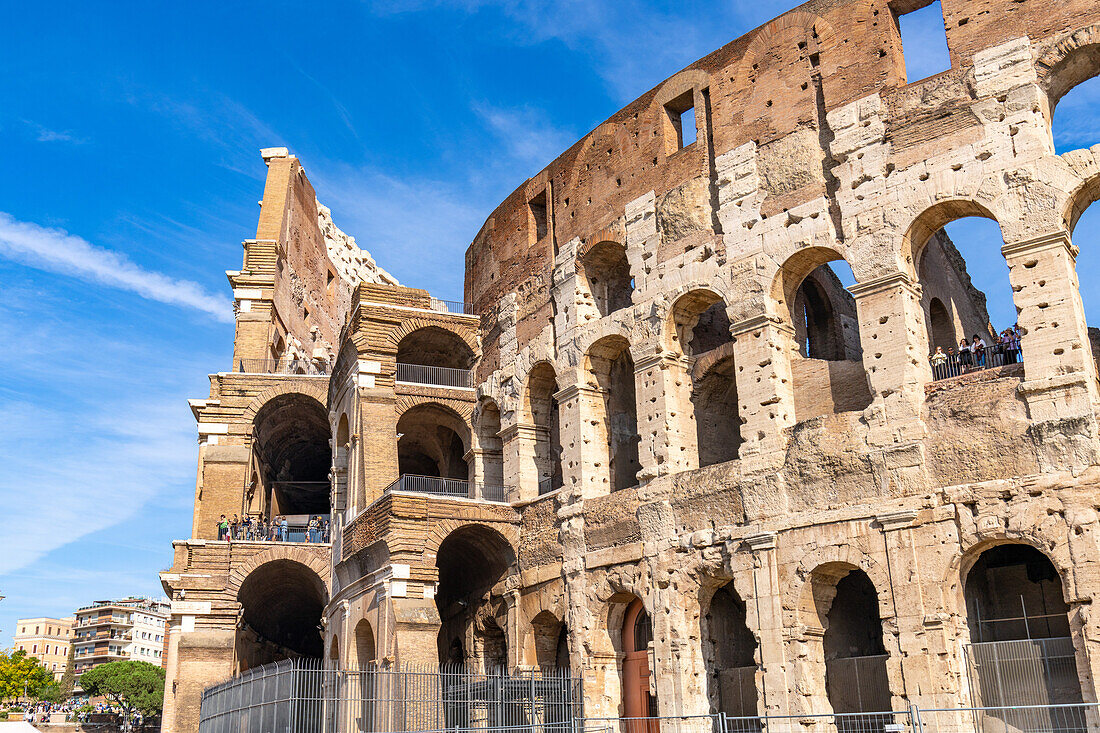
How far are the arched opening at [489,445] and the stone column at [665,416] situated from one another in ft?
17.6

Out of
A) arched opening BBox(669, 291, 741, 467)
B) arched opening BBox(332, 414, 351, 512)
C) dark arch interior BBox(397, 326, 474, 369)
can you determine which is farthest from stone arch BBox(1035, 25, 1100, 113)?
arched opening BBox(332, 414, 351, 512)

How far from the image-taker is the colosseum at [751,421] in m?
13.5

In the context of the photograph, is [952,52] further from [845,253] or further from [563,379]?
[563,379]

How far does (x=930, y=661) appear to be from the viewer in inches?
524

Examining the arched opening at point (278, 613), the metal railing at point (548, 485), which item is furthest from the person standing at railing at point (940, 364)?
the arched opening at point (278, 613)

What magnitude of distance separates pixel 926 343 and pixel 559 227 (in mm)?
8484

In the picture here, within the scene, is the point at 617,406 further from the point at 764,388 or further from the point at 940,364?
the point at 940,364

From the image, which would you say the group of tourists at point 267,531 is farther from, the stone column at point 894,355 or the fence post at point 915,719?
the fence post at point 915,719

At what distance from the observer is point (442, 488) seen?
21891 millimetres

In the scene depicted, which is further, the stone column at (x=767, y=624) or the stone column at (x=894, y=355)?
the stone column at (x=767, y=624)

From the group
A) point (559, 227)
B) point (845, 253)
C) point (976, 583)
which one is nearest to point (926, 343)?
point (845, 253)

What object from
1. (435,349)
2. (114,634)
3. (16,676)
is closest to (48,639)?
(114,634)

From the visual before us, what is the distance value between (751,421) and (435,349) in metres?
10.6

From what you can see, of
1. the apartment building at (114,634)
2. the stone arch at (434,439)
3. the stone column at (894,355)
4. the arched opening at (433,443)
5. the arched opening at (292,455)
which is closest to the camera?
the stone column at (894,355)
